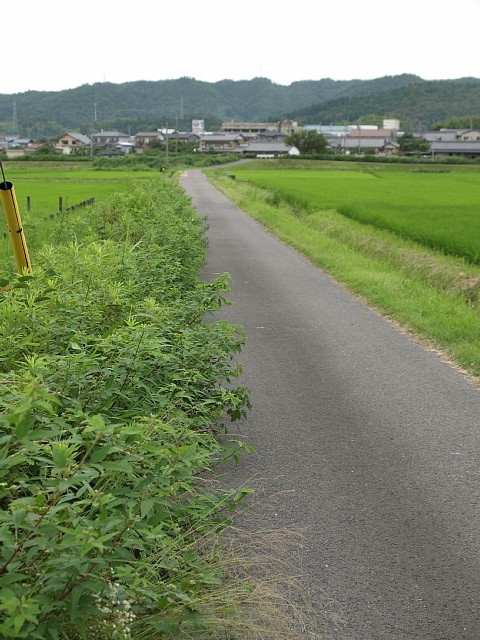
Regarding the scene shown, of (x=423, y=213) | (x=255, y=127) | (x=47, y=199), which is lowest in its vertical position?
(x=255, y=127)

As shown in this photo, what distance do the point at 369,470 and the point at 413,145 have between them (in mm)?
119387

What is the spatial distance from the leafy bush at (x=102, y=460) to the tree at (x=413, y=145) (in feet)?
378

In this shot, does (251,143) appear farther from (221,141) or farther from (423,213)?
(423,213)

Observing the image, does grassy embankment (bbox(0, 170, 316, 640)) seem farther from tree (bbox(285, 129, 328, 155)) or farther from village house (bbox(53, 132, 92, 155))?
village house (bbox(53, 132, 92, 155))

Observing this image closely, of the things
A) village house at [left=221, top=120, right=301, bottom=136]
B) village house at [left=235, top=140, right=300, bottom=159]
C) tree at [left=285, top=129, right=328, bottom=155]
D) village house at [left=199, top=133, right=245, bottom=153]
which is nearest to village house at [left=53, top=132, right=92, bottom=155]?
village house at [left=199, top=133, right=245, bottom=153]

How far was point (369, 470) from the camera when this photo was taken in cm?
524

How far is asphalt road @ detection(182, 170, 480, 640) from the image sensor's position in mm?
3658

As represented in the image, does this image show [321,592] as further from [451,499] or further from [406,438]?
[406,438]

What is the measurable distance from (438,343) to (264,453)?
430cm

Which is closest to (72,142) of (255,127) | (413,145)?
(255,127)

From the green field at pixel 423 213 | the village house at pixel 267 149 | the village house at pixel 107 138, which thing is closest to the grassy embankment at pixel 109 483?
the green field at pixel 423 213

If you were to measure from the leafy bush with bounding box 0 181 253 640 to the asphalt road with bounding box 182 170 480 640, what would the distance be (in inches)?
23.2

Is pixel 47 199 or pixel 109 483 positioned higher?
pixel 109 483

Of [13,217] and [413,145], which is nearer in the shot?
[13,217]
